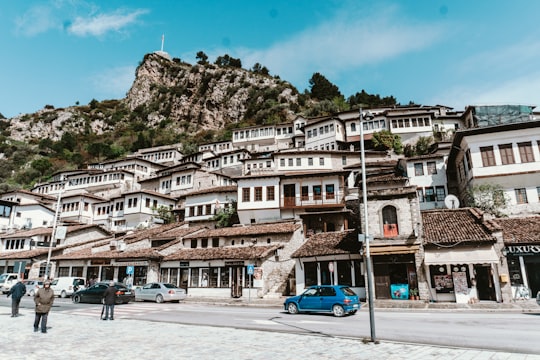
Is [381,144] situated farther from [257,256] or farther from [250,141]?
[257,256]

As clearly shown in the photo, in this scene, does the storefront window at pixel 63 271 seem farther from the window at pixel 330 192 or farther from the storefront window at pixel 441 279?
the storefront window at pixel 441 279

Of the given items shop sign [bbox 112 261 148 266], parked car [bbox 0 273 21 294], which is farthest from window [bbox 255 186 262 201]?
parked car [bbox 0 273 21 294]

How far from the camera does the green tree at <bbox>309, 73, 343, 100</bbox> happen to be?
110 meters

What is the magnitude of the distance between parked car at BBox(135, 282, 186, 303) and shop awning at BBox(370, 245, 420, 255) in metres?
16.3

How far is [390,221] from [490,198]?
13.7 metres

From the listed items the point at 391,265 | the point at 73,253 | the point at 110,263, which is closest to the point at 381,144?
the point at 391,265

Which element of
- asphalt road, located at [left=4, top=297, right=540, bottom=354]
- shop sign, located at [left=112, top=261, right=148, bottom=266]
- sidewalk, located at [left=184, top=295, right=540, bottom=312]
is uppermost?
shop sign, located at [left=112, top=261, right=148, bottom=266]

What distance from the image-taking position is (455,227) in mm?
26359

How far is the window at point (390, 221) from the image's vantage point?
2607 cm

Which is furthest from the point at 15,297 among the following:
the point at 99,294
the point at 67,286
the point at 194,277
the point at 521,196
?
the point at 521,196

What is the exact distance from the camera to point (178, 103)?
125m

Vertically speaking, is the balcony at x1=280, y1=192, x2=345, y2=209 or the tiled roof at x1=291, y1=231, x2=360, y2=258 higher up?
the balcony at x1=280, y1=192, x2=345, y2=209

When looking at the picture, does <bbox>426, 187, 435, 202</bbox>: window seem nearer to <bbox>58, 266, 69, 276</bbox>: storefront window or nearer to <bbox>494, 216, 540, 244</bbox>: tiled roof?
<bbox>494, 216, 540, 244</bbox>: tiled roof

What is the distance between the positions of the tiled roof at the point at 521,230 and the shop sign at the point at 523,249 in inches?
14.3
